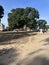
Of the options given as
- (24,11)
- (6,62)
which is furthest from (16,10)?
(6,62)

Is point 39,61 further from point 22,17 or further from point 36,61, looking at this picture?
point 22,17

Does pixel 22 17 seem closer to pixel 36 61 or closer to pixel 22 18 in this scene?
pixel 22 18

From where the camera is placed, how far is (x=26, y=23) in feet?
273

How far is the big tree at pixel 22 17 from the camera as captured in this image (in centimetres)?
8250

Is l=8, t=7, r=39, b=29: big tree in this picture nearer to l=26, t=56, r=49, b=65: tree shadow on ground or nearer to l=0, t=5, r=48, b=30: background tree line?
l=0, t=5, r=48, b=30: background tree line

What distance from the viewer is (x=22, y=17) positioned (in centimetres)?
8150

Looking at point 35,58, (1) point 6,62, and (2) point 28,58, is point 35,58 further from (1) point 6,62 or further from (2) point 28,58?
(1) point 6,62

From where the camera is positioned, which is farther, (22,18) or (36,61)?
(22,18)

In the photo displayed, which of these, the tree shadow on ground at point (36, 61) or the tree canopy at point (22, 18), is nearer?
the tree shadow on ground at point (36, 61)

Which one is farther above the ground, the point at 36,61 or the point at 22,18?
the point at 22,18

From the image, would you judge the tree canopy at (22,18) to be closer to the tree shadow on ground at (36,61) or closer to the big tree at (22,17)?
the big tree at (22,17)

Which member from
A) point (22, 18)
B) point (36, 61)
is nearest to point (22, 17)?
point (22, 18)

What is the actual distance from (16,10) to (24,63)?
261 feet

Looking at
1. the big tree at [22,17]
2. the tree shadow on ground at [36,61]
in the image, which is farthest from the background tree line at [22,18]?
the tree shadow on ground at [36,61]
